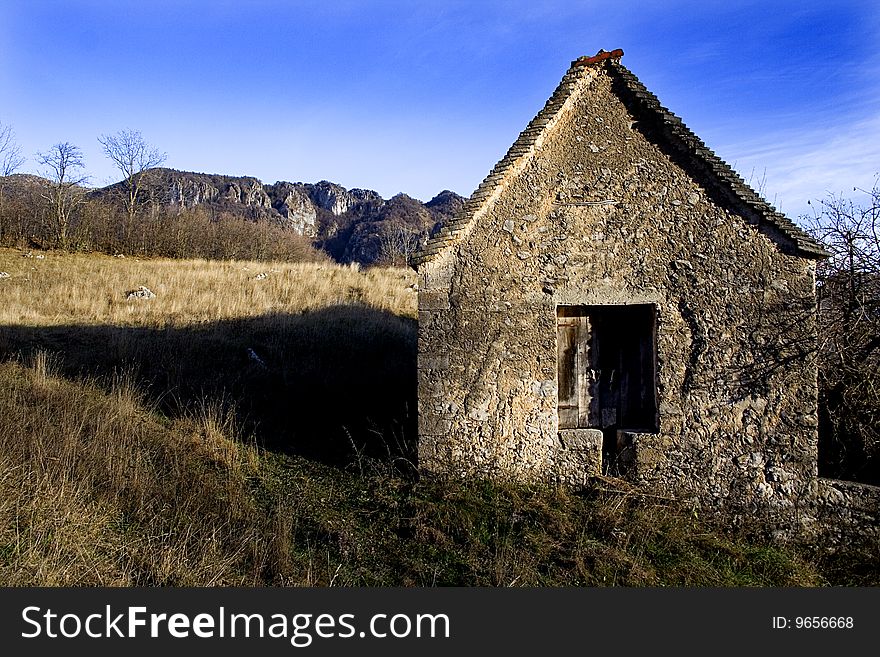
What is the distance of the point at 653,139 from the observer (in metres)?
6.35

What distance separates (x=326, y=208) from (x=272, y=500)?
8996 centimetres

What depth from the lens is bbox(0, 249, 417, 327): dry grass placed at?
14.0 metres

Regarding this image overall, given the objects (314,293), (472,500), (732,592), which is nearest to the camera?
(732,592)

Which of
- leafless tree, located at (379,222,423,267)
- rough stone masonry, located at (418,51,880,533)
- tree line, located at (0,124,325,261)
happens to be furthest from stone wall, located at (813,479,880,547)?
leafless tree, located at (379,222,423,267)

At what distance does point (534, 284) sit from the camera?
6312mm

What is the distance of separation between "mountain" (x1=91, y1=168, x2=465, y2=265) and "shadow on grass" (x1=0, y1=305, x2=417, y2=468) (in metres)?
45.5

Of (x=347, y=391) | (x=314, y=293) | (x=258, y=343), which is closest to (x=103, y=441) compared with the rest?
(x=347, y=391)

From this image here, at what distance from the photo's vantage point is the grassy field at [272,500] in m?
4.77

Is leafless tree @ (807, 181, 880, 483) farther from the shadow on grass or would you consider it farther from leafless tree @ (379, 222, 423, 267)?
leafless tree @ (379, 222, 423, 267)

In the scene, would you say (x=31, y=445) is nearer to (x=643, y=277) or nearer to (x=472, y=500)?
(x=472, y=500)

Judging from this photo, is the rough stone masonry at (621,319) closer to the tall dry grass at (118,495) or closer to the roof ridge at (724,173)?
the roof ridge at (724,173)

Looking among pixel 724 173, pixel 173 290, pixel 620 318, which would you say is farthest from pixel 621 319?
pixel 173 290

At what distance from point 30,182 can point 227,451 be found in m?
32.0

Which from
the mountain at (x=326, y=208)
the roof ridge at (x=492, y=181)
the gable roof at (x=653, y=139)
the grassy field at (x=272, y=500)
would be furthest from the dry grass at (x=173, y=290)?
the mountain at (x=326, y=208)
